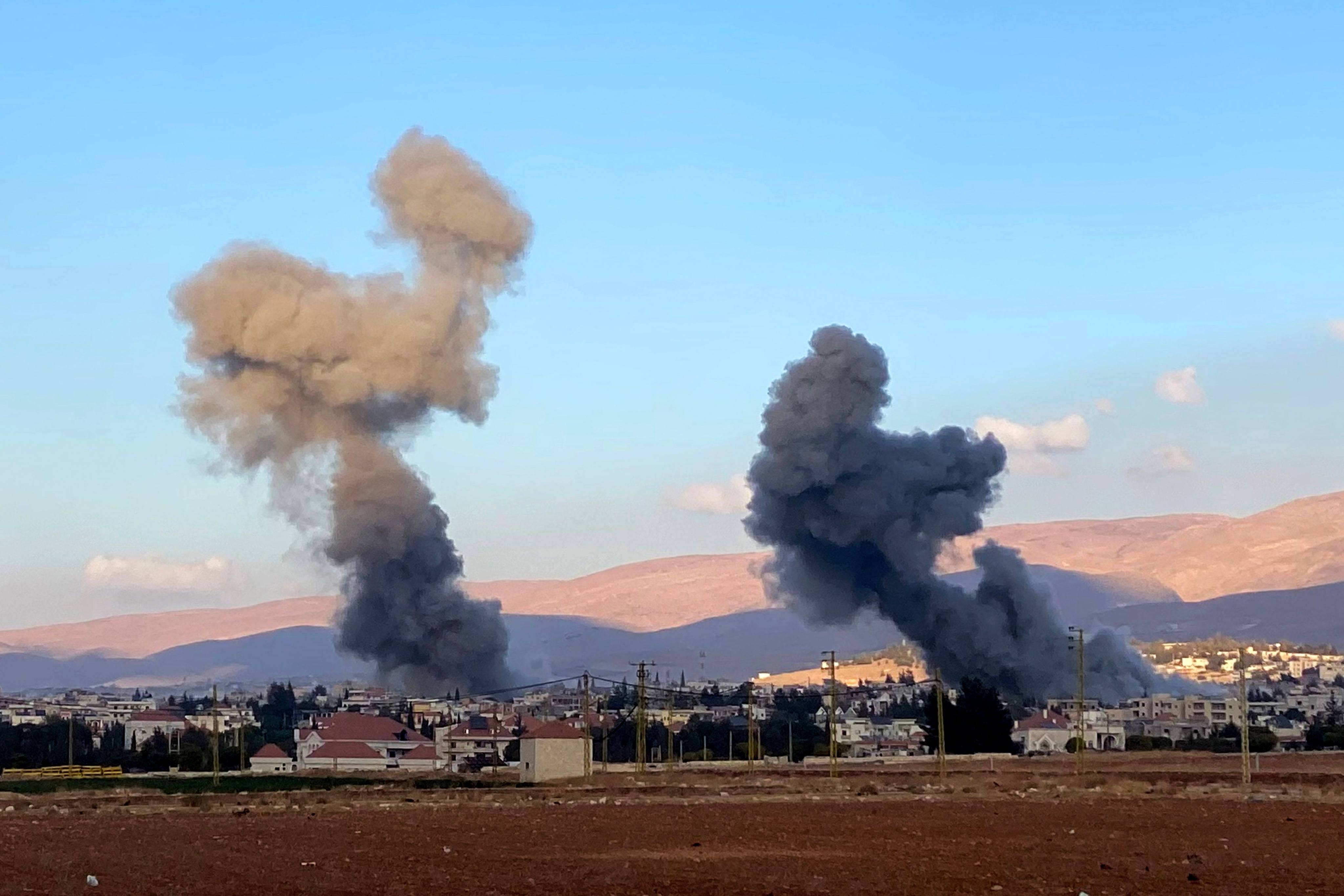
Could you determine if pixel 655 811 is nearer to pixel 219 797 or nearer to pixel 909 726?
pixel 219 797

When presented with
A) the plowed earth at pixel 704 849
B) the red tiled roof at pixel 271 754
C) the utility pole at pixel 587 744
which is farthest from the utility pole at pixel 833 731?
the red tiled roof at pixel 271 754

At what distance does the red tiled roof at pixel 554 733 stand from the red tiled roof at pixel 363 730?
32417mm

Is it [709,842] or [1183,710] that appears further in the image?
[1183,710]

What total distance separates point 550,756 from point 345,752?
1208 inches

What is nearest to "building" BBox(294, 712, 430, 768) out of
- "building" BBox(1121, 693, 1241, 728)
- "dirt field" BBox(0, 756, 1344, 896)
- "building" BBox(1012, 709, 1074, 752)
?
"building" BBox(1012, 709, 1074, 752)

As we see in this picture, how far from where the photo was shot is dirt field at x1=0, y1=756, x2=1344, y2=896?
77.3 feet

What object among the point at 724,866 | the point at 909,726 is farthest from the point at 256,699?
the point at 724,866

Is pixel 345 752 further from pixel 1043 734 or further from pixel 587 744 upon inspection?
pixel 1043 734

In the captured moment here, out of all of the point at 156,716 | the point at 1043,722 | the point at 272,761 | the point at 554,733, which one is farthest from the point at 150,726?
the point at 554,733

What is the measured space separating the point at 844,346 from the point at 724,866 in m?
76.8

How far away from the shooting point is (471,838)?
3262cm

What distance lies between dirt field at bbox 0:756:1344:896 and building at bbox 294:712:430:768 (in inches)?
1639

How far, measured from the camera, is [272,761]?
301 ft

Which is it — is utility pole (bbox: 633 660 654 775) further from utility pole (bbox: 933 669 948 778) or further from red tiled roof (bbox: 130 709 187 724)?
red tiled roof (bbox: 130 709 187 724)
